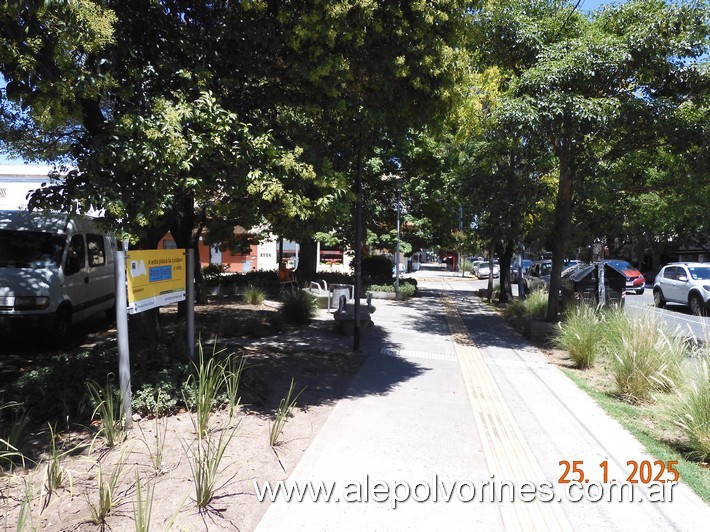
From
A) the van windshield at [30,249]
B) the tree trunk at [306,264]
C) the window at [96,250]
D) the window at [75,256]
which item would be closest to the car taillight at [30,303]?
the van windshield at [30,249]

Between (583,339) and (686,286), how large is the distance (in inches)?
447

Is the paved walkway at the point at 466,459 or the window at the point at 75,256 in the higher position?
the window at the point at 75,256

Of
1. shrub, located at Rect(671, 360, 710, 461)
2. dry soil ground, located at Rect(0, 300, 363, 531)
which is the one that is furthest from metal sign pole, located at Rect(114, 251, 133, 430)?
shrub, located at Rect(671, 360, 710, 461)

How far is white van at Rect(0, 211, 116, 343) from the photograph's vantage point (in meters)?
7.78

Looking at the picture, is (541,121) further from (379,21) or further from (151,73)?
(151,73)

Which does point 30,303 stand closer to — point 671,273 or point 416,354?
point 416,354

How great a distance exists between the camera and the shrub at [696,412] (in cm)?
445

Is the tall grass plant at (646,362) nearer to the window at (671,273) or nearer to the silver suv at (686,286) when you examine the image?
the silver suv at (686,286)

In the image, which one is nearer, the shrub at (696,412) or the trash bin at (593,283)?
A: the shrub at (696,412)

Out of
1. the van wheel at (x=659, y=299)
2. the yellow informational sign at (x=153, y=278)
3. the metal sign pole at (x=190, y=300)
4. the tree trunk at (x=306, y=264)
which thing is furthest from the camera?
the tree trunk at (x=306, y=264)

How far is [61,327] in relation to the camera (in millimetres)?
8414

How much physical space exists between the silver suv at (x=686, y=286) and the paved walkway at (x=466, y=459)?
11.2m

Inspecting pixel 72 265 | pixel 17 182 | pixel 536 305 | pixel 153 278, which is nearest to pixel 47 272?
pixel 72 265

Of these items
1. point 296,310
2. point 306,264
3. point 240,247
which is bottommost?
point 296,310
